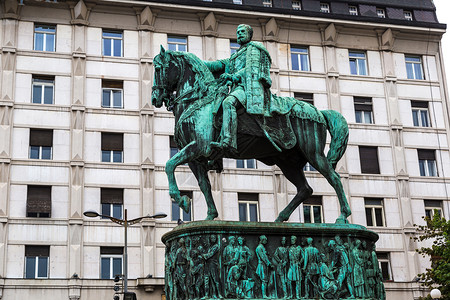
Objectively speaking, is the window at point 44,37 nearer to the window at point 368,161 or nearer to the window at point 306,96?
the window at point 306,96

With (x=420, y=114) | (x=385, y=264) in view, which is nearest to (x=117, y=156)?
(x=385, y=264)

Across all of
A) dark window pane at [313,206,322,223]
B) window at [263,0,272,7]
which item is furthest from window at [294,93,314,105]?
dark window pane at [313,206,322,223]

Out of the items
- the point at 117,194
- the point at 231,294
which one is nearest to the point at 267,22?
the point at 117,194

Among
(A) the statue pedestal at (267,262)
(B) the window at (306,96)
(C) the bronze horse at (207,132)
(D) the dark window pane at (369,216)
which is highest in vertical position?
(B) the window at (306,96)

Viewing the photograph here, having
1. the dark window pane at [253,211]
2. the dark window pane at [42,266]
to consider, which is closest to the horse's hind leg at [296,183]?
the dark window pane at [42,266]

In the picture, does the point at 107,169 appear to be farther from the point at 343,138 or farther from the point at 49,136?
the point at 343,138

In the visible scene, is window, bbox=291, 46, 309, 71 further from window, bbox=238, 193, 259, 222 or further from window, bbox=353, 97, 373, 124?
window, bbox=238, 193, 259, 222

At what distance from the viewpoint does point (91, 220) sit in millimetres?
36188

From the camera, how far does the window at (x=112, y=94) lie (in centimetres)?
3894

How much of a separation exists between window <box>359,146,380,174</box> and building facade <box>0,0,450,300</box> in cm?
7

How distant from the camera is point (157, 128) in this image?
38750 mm

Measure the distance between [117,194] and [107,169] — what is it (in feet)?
4.35

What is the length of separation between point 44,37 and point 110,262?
12077 millimetres

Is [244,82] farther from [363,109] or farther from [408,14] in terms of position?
[408,14]
